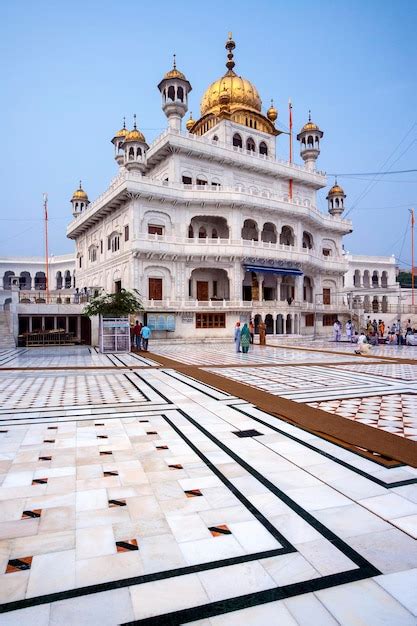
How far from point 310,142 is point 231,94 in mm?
7480

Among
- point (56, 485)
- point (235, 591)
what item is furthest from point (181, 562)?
point (56, 485)

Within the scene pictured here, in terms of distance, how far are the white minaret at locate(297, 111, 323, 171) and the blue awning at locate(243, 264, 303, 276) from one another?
10.4m

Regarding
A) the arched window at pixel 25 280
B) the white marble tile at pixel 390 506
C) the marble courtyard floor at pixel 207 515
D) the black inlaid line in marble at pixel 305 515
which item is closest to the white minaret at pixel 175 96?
the marble courtyard floor at pixel 207 515

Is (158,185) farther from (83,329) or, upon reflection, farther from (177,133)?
(83,329)

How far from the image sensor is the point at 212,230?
28375mm

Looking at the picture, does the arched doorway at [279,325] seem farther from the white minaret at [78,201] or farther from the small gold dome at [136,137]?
the white minaret at [78,201]

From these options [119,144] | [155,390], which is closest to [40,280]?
[119,144]

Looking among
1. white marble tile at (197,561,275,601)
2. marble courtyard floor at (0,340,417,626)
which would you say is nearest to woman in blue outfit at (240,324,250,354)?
marble courtyard floor at (0,340,417,626)

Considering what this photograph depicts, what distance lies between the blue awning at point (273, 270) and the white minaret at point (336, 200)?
34.9 feet

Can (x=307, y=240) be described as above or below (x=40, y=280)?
above

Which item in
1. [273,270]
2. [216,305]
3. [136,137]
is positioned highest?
[136,137]

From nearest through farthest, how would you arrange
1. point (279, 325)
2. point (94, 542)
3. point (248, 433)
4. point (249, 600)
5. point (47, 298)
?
1. point (249, 600)
2. point (94, 542)
3. point (248, 433)
4. point (279, 325)
5. point (47, 298)

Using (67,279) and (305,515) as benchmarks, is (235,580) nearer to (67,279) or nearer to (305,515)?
(305,515)

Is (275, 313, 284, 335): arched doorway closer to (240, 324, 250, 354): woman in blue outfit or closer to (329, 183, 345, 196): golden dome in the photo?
(240, 324, 250, 354): woman in blue outfit
